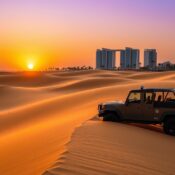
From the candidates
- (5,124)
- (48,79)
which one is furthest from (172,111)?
(48,79)

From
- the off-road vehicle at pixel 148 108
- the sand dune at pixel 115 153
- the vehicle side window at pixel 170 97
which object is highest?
the vehicle side window at pixel 170 97

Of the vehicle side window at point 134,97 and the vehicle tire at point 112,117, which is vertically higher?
the vehicle side window at point 134,97

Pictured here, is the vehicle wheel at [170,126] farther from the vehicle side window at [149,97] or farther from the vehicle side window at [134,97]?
the vehicle side window at [134,97]

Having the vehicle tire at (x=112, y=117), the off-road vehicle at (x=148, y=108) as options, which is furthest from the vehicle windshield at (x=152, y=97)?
the vehicle tire at (x=112, y=117)

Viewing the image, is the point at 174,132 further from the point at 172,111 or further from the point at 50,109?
the point at 50,109

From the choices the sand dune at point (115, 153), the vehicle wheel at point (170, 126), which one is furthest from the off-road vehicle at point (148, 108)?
the sand dune at point (115, 153)

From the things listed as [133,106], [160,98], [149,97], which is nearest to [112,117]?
[133,106]

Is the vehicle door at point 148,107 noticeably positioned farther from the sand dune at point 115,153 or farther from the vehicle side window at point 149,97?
the sand dune at point 115,153

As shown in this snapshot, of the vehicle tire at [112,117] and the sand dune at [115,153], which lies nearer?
the sand dune at [115,153]

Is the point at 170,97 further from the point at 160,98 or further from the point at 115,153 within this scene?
the point at 115,153

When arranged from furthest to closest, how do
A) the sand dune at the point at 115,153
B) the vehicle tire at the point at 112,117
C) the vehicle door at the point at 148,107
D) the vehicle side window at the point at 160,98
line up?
the vehicle tire at the point at 112,117 → the vehicle door at the point at 148,107 → the vehicle side window at the point at 160,98 → the sand dune at the point at 115,153

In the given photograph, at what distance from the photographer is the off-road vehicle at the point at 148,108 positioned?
13422 millimetres

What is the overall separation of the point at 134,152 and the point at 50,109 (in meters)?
18.9

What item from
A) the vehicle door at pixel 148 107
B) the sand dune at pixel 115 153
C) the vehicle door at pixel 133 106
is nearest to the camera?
the sand dune at pixel 115 153
